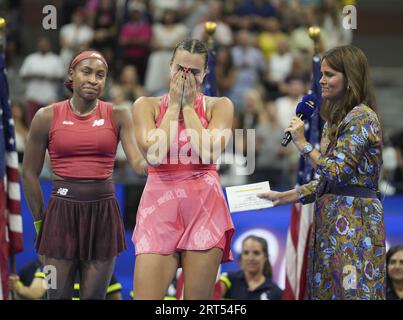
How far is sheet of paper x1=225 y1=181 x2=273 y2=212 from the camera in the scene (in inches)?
213

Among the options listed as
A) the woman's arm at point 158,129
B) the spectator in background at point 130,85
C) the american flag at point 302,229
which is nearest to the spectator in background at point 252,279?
the american flag at point 302,229

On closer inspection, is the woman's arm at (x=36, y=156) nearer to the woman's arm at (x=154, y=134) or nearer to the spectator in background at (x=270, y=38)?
the woman's arm at (x=154, y=134)

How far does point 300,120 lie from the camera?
5.31 meters

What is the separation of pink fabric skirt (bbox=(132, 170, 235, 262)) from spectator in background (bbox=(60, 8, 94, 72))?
7.12m

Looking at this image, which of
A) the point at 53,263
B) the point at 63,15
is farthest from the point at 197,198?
the point at 63,15

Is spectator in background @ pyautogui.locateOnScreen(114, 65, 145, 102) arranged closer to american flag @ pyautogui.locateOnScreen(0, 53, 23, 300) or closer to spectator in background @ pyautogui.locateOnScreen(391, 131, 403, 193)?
spectator in background @ pyautogui.locateOnScreen(391, 131, 403, 193)

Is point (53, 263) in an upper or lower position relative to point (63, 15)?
lower

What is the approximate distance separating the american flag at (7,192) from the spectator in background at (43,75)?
190 inches

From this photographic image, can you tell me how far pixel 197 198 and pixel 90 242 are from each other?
2.32 ft

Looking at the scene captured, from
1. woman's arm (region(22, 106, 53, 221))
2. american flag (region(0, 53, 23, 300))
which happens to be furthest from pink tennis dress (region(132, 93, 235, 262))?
american flag (region(0, 53, 23, 300))

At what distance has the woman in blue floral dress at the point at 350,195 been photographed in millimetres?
5188

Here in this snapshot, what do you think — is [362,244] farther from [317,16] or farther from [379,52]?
[379,52]
